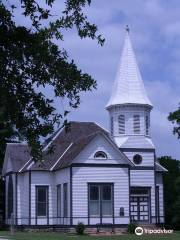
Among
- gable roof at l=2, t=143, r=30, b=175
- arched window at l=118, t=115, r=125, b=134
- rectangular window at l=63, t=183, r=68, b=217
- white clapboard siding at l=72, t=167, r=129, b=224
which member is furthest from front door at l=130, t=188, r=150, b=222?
gable roof at l=2, t=143, r=30, b=175

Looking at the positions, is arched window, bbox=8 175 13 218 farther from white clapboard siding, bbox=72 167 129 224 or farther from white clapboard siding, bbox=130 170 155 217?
white clapboard siding, bbox=130 170 155 217

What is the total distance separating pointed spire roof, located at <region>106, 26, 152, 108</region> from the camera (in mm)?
50750

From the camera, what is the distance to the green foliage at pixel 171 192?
2096 inches

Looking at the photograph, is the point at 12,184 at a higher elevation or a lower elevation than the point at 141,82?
lower

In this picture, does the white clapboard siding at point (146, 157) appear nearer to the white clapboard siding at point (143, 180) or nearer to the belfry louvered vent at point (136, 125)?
the white clapboard siding at point (143, 180)

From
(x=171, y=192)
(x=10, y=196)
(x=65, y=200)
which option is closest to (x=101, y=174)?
(x=65, y=200)

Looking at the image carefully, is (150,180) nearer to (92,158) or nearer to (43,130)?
(92,158)

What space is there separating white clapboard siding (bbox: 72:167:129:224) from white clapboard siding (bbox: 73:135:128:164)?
1.93ft

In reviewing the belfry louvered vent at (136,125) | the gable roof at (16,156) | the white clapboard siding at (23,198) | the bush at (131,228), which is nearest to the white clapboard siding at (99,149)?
the belfry louvered vent at (136,125)

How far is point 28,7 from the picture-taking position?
991 cm

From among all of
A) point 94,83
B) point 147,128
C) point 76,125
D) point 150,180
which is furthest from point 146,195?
point 94,83

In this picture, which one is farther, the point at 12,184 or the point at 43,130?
the point at 12,184

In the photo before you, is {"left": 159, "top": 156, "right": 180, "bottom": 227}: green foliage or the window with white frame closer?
the window with white frame

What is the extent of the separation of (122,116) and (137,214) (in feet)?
26.1
